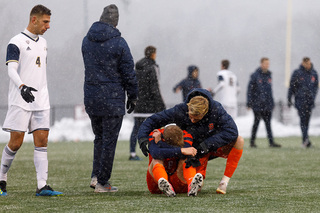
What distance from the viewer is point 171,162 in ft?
19.1

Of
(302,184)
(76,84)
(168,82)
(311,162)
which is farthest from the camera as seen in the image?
(168,82)

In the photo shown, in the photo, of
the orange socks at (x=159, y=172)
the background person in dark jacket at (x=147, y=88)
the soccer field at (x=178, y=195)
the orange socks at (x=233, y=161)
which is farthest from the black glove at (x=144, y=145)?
the background person in dark jacket at (x=147, y=88)

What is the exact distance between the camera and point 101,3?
99.3 feet

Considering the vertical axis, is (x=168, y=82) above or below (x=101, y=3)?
below

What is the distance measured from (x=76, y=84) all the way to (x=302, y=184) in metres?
23.5

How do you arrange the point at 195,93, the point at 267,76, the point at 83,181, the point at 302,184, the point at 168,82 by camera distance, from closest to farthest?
the point at 195,93 → the point at 302,184 → the point at 83,181 → the point at 267,76 → the point at 168,82

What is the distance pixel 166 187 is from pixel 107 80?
127 centimetres

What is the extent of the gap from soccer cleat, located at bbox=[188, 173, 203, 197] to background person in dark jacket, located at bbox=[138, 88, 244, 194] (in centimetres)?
35

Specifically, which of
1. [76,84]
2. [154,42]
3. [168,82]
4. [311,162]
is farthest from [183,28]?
[311,162]

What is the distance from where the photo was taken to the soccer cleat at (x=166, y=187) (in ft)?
17.9

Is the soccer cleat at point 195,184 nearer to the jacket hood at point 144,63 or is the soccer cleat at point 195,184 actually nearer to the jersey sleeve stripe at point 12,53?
the jersey sleeve stripe at point 12,53

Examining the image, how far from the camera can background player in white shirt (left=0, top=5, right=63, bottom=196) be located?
5.92 metres

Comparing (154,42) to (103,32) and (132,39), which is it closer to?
(132,39)

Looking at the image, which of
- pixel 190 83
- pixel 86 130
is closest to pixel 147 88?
pixel 190 83
